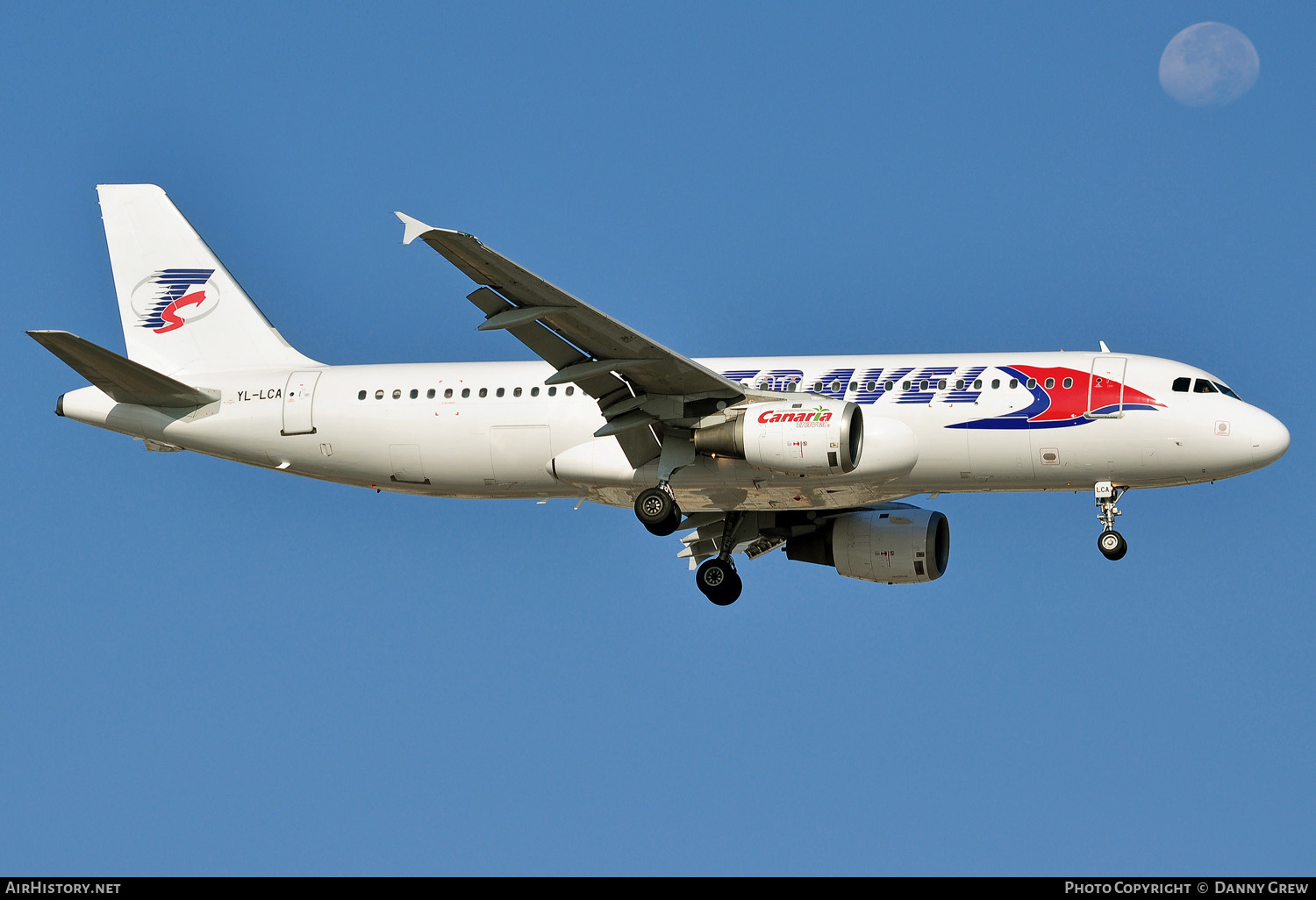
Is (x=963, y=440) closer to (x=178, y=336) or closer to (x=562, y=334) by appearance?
(x=562, y=334)

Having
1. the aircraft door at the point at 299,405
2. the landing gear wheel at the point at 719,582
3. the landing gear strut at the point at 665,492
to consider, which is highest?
the aircraft door at the point at 299,405

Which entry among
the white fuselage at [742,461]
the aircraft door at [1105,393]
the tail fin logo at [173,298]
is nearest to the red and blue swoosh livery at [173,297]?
the tail fin logo at [173,298]

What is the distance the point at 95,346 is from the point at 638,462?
12200mm

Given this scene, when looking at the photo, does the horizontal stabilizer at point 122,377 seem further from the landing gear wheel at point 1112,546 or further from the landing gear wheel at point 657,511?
the landing gear wheel at point 1112,546

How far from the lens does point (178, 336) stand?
41812mm

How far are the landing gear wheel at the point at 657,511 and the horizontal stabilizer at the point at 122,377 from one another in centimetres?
1103

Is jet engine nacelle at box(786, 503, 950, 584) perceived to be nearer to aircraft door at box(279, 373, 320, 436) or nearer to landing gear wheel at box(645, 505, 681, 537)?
landing gear wheel at box(645, 505, 681, 537)

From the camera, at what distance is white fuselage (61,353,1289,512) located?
35.2 meters

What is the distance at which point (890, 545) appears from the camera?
41.0 meters

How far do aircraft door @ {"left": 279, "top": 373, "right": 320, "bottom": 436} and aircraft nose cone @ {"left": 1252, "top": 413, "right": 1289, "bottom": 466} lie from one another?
2112 centimetres

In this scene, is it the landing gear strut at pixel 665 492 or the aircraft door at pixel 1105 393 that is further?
the landing gear strut at pixel 665 492

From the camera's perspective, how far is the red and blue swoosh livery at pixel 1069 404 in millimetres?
35219

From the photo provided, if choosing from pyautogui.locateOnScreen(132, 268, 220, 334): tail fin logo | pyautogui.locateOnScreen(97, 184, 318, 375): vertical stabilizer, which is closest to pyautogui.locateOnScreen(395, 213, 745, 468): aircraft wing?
pyautogui.locateOnScreen(97, 184, 318, 375): vertical stabilizer
